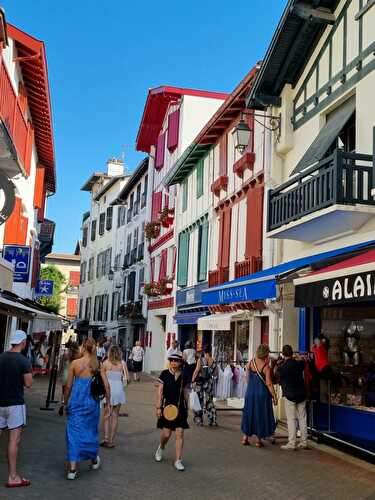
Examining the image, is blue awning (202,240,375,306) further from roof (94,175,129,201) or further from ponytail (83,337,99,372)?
roof (94,175,129,201)

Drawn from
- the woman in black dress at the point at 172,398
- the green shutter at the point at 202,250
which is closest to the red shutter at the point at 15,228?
the green shutter at the point at 202,250

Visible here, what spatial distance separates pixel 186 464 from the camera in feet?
26.9

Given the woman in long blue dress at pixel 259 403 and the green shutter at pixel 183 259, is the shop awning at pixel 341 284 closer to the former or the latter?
the woman in long blue dress at pixel 259 403

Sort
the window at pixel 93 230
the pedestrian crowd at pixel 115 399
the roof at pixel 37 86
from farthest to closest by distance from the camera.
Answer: the window at pixel 93 230 → the roof at pixel 37 86 → the pedestrian crowd at pixel 115 399

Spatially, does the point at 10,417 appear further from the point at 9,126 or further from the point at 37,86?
the point at 37,86

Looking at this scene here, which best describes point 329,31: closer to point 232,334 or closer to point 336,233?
point 336,233

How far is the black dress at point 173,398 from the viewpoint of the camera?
26.6 feet

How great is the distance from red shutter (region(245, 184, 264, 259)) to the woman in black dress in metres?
7.34

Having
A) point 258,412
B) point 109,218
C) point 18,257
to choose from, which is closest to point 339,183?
point 258,412

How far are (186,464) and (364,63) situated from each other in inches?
300

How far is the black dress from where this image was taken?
810 centimetres

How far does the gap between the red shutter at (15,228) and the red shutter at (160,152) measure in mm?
11696

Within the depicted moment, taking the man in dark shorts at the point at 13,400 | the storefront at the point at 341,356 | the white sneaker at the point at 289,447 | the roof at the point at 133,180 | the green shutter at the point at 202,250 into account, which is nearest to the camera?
the man in dark shorts at the point at 13,400

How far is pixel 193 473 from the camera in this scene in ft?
25.1
